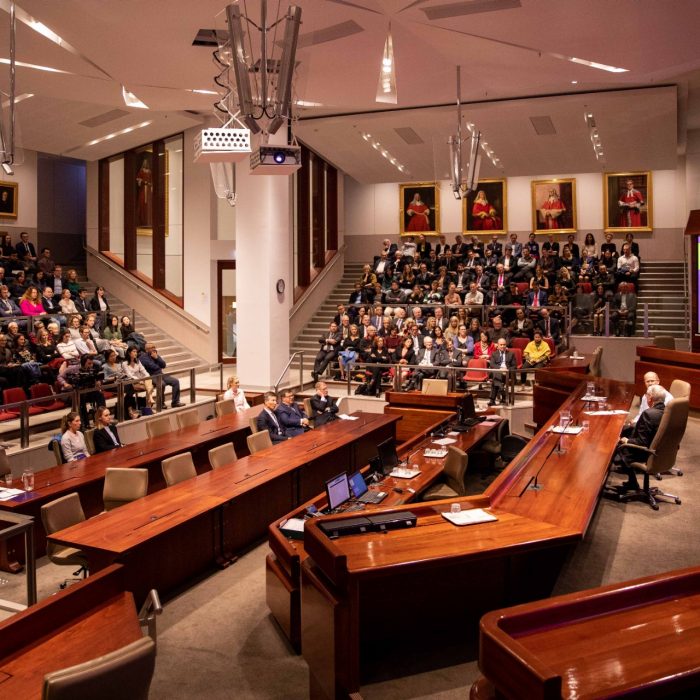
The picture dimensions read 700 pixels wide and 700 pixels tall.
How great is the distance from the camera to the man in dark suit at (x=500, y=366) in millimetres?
12672

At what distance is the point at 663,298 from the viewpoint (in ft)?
59.3

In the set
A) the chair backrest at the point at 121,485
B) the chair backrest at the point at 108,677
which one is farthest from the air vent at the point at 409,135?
the chair backrest at the point at 108,677

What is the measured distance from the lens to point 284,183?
15281mm

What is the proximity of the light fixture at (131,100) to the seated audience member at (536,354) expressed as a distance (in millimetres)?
7980

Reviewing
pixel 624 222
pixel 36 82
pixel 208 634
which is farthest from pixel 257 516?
pixel 624 222

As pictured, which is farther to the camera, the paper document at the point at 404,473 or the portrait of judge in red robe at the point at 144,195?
the portrait of judge in red robe at the point at 144,195

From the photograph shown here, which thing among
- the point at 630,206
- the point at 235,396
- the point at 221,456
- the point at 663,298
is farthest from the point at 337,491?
the point at 630,206

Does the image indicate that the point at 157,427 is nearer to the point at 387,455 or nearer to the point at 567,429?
the point at 387,455

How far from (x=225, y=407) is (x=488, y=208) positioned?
A: 1249cm

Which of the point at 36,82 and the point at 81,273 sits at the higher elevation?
the point at 36,82

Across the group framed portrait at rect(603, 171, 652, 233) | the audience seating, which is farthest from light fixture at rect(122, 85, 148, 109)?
framed portrait at rect(603, 171, 652, 233)

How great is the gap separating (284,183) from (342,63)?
5146 millimetres

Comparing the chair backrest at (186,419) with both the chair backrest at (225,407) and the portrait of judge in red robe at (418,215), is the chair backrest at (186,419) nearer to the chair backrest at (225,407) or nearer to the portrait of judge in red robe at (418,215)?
the chair backrest at (225,407)

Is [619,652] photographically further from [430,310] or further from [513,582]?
[430,310]
